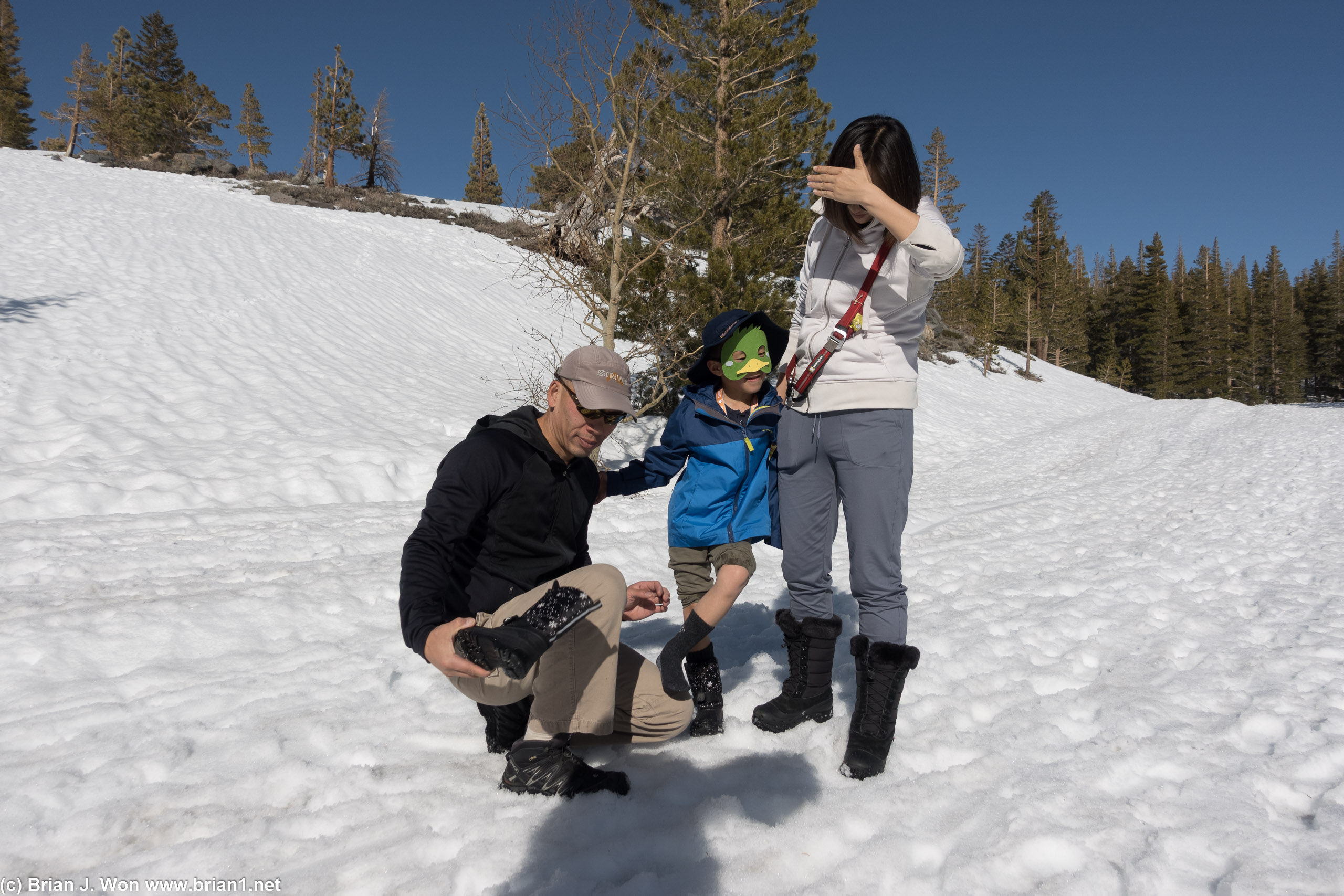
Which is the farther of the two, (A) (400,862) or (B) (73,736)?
(B) (73,736)

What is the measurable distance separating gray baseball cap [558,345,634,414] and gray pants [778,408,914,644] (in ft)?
2.31

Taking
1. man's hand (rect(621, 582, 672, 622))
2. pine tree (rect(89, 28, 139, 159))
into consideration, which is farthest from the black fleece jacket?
pine tree (rect(89, 28, 139, 159))

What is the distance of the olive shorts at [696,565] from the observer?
2.58 metres

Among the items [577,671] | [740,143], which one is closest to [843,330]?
[577,671]

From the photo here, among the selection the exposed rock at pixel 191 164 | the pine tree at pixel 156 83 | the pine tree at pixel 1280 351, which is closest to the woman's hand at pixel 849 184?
the exposed rock at pixel 191 164

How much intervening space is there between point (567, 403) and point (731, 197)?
10033 millimetres

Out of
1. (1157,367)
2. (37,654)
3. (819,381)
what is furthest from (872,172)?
(1157,367)

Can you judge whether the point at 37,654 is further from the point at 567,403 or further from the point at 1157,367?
the point at 1157,367

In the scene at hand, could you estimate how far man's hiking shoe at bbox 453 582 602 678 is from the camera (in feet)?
5.41

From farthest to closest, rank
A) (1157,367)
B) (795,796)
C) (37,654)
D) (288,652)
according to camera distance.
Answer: (1157,367), (288,652), (37,654), (795,796)

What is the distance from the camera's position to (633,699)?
91.0 inches

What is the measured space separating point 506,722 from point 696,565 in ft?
3.00

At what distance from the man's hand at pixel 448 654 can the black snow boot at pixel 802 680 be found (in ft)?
4.10

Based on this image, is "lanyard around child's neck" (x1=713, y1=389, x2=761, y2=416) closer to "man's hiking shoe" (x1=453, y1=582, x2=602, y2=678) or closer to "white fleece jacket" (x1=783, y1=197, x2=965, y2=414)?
"white fleece jacket" (x1=783, y1=197, x2=965, y2=414)
